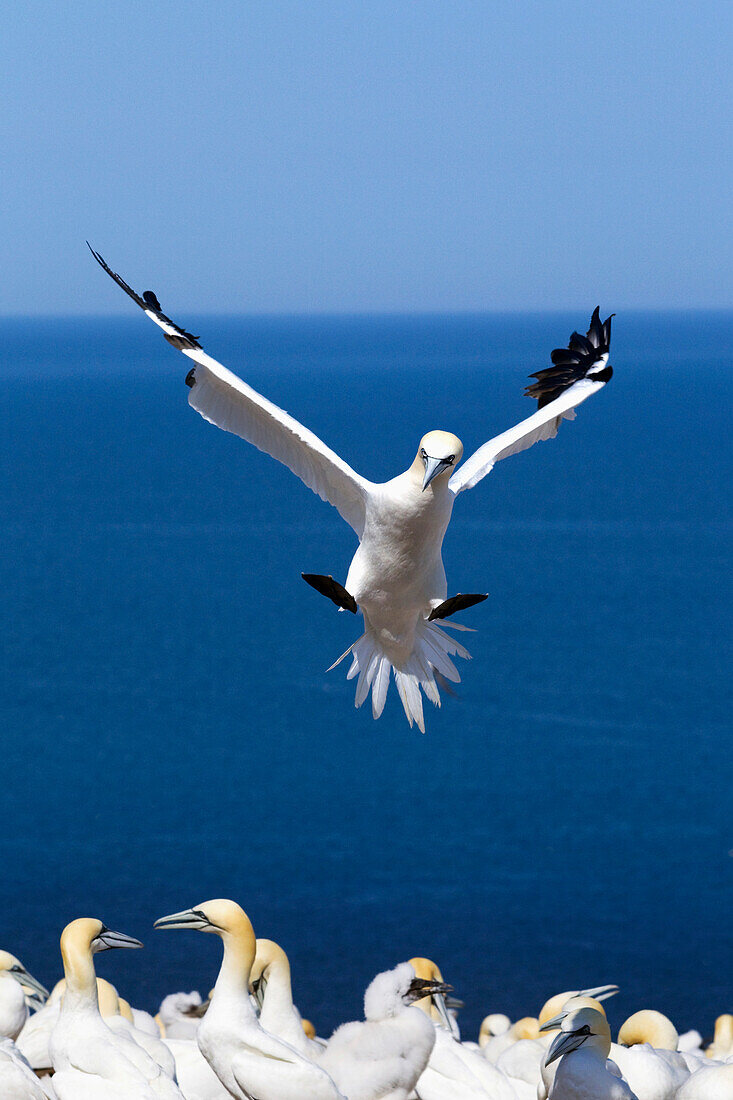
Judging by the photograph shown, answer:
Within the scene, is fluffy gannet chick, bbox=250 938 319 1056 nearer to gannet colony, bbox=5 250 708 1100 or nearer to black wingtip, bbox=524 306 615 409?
gannet colony, bbox=5 250 708 1100

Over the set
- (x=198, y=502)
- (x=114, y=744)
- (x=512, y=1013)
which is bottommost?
(x=512, y=1013)

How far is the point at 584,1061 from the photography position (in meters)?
6.26

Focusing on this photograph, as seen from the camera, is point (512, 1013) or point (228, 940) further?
point (512, 1013)

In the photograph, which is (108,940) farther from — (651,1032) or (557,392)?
(557,392)

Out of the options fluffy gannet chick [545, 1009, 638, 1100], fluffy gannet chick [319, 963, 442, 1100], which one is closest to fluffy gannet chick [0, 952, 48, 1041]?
fluffy gannet chick [319, 963, 442, 1100]

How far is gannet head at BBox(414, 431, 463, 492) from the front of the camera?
5.61 meters

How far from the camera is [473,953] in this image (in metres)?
16.5

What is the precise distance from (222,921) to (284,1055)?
0.85 metres

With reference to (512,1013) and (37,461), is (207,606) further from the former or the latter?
(37,461)

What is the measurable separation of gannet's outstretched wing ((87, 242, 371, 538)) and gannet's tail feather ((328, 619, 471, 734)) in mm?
575

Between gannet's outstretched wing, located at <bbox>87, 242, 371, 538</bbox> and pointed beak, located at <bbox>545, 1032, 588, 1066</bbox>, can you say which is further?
pointed beak, located at <bbox>545, 1032, 588, 1066</bbox>

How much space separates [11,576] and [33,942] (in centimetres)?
2407

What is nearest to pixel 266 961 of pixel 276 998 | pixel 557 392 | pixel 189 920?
pixel 276 998

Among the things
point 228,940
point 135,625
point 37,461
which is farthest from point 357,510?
point 37,461
